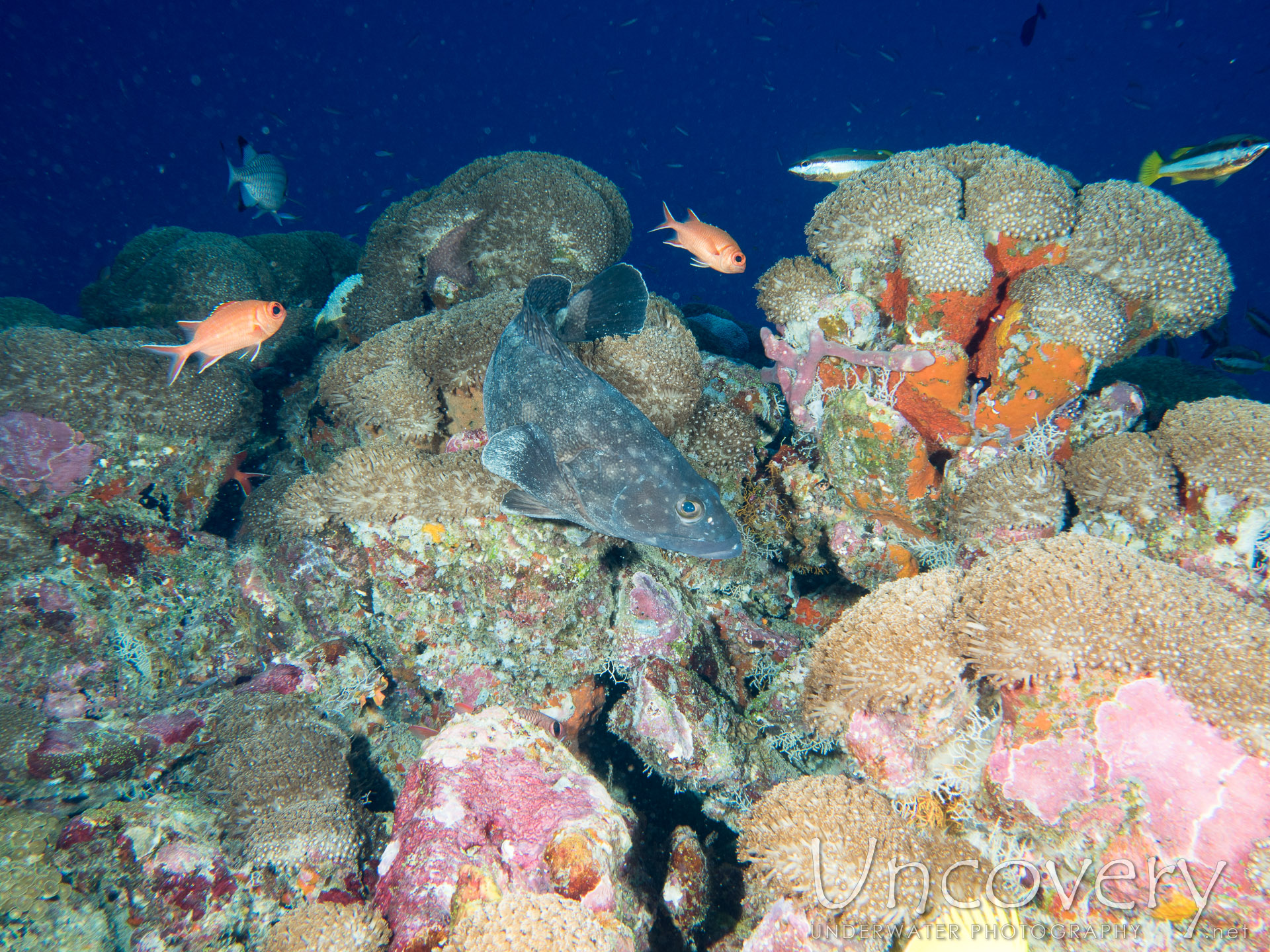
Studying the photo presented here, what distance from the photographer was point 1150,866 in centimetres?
196

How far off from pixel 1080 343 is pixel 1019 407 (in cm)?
55

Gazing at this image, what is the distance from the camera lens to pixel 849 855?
2.34 meters

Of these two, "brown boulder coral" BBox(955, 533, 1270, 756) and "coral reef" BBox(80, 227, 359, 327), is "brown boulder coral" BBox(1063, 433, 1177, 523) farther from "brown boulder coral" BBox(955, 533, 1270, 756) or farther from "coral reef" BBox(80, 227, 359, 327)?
"coral reef" BBox(80, 227, 359, 327)

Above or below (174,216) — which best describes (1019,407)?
below

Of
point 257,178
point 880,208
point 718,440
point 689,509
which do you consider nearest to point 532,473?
point 689,509

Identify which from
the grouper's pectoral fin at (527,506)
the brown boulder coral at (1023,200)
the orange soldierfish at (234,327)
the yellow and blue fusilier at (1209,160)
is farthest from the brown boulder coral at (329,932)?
the yellow and blue fusilier at (1209,160)

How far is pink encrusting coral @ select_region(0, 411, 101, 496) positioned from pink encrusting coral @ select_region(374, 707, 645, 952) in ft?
16.6

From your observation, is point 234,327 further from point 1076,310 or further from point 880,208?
point 1076,310

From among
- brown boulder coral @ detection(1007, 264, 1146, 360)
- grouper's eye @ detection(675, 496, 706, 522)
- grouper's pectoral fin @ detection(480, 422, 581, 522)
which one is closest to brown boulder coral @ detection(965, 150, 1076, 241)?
brown boulder coral @ detection(1007, 264, 1146, 360)

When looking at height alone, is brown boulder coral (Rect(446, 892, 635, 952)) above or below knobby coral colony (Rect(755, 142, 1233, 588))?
below

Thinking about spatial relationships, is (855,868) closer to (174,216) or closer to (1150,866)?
(1150,866)

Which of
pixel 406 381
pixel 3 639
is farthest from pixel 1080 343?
pixel 3 639

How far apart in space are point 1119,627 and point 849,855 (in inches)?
62.2

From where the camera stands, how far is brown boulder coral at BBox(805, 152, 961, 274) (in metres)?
4.04
